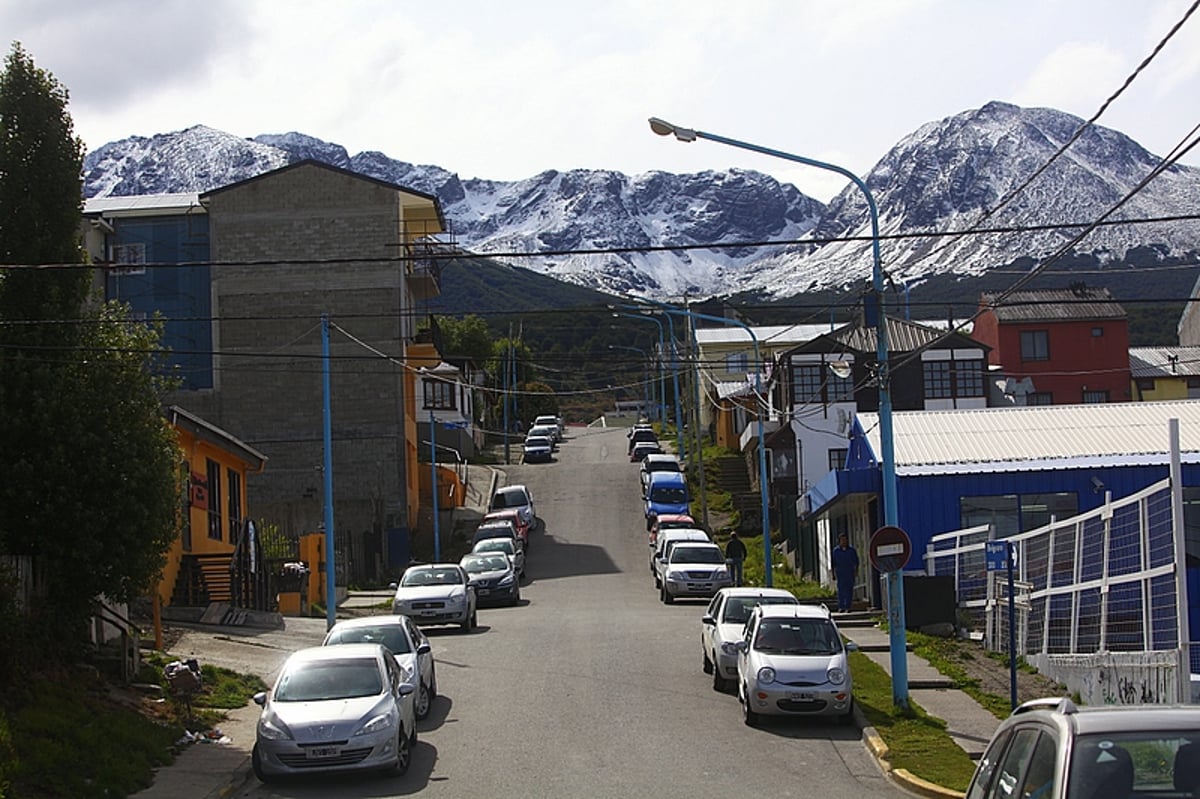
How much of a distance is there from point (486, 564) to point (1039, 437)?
14.7 meters

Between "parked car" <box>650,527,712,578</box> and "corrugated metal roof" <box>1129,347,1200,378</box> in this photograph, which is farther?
"corrugated metal roof" <box>1129,347,1200,378</box>

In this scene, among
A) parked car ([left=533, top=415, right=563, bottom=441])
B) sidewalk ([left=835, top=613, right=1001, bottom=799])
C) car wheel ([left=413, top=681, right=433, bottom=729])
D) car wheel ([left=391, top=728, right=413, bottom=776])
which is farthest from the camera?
parked car ([left=533, top=415, right=563, bottom=441])

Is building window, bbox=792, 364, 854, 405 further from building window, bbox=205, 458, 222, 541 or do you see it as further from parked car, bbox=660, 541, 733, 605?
building window, bbox=205, 458, 222, 541

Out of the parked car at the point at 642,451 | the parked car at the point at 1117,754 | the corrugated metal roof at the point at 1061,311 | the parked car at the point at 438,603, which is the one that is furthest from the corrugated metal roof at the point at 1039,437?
the parked car at the point at 642,451

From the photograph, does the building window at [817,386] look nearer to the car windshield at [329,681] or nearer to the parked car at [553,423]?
the parked car at [553,423]

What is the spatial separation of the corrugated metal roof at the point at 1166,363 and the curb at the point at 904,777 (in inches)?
2366

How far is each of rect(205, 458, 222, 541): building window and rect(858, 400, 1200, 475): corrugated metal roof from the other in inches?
671

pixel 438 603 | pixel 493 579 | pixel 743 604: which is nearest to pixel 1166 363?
pixel 493 579

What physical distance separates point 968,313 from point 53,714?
4644 inches

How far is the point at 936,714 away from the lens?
63.9ft

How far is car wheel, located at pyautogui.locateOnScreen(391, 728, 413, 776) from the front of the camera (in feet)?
53.8

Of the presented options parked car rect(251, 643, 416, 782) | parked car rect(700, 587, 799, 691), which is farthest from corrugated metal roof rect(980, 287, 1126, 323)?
parked car rect(251, 643, 416, 782)

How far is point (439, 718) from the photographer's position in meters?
20.7

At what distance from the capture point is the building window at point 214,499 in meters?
38.2
